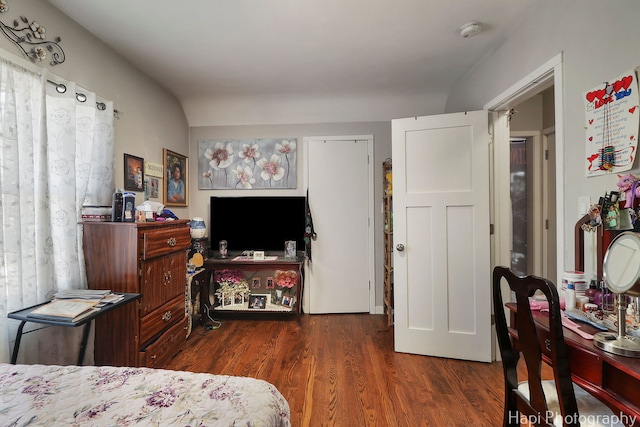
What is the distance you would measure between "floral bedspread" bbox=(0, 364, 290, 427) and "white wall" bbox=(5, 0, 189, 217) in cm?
164

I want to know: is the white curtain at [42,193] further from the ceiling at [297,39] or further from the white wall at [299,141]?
the white wall at [299,141]

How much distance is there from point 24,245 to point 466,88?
3.63m

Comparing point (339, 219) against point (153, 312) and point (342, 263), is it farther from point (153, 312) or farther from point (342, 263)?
point (153, 312)

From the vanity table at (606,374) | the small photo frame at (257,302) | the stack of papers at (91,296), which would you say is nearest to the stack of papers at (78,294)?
the stack of papers at (91,296)

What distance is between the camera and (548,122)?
117 inches

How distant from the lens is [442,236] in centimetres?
236

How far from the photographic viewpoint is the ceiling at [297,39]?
1.74 meters

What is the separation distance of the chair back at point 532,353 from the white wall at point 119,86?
108 inches

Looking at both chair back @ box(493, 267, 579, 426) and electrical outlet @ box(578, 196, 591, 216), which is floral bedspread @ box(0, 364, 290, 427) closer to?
chair back @ box(493, 267, 579, 426)

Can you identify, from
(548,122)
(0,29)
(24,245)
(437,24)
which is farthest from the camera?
(548,122)

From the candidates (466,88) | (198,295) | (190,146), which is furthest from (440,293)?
(190,146)

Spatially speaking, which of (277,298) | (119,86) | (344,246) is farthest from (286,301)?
(119,86)

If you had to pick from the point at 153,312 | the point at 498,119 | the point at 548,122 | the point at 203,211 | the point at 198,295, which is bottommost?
the point at 198,295

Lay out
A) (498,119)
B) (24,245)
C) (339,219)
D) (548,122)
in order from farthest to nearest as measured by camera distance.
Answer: (339,219) < (548,122) < (498,119) < (24,245)
